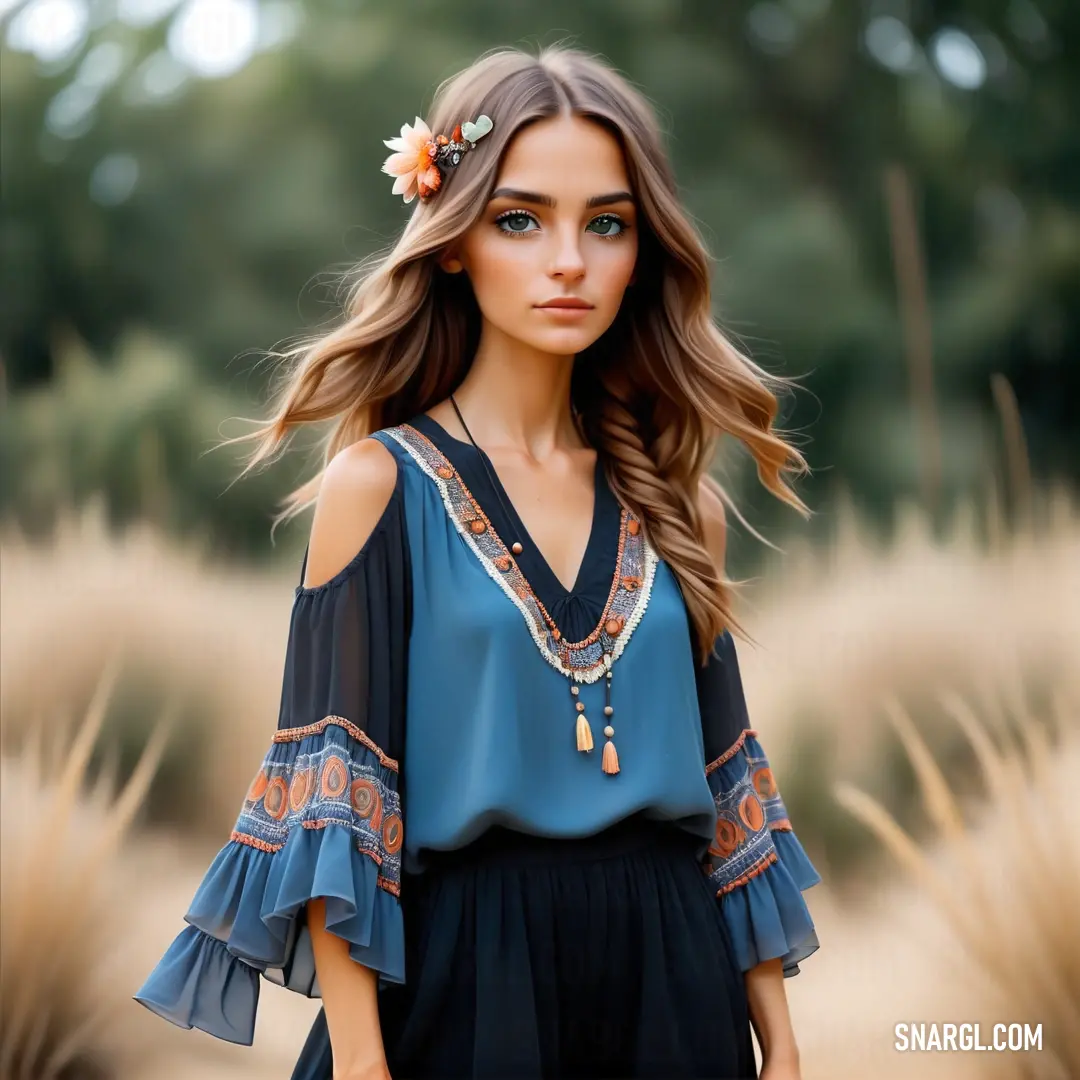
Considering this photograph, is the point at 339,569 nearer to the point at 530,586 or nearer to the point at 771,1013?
the point at 530,586

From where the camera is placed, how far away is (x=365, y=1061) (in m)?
1.69

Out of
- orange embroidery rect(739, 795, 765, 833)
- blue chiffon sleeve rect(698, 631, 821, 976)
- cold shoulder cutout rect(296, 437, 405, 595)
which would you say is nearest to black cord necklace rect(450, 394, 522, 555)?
cold shoulder cutout rect(296, 437, 405, 595)

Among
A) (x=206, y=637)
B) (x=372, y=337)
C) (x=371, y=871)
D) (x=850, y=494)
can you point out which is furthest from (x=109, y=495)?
(x=371, y=871)

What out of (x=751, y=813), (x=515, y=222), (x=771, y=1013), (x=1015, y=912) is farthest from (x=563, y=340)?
(x=1015, y=912)

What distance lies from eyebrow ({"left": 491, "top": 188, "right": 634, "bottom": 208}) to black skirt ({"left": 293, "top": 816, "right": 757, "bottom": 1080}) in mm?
727

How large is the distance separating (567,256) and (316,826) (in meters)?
0.70

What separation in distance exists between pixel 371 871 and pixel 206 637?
2.36m

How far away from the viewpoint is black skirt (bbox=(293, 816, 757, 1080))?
1744mm

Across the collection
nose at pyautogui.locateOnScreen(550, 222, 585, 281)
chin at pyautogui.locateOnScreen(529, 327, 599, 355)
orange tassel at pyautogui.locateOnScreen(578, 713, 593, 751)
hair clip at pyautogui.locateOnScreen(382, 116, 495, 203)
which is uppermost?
hair clip at pyautogui.locateOnScreen(382, 116, 495, 203)

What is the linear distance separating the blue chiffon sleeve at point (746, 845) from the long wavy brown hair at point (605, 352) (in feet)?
0.29

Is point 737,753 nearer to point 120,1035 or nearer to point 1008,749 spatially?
point 1008,749

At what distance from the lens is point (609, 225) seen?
1.94 meters

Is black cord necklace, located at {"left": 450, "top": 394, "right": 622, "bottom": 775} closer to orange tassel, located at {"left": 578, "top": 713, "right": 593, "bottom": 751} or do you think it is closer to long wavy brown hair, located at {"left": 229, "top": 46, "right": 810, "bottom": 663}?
orange tassel, located at {"left": 578, "top": 713, "right": 593, "bottom": 751}

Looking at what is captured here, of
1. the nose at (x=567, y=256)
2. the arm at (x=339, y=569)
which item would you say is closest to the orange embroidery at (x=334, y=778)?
the arm at (x=339, y=569)
